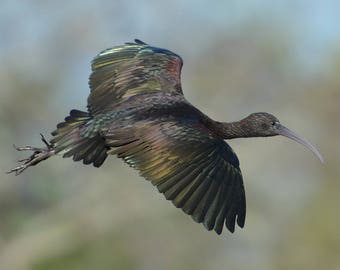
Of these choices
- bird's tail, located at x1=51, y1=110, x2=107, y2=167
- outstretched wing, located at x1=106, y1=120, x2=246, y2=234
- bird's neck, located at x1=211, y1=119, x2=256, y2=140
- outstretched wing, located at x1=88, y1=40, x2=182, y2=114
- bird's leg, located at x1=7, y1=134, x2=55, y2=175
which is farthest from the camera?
bird's neck, located at x1=211, y1=119, x2=256, y2=140

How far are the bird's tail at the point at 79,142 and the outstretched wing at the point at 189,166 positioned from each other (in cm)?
28

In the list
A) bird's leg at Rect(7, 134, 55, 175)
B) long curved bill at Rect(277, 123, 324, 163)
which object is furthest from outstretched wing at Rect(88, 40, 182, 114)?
long curved bill at Rect(277, 123, 324, 163)

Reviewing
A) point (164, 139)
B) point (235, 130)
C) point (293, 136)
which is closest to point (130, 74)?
point (235, 130)

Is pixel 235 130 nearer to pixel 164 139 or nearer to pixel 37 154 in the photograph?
pixel 164 139

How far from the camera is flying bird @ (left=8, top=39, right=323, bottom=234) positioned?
481 inches

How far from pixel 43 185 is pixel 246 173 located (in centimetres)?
708

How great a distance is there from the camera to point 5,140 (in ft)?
116

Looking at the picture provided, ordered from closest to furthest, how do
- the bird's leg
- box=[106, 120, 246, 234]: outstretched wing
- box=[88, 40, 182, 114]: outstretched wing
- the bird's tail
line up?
box=[106, 120, 246, 234]: outstretched wing < the bird's tail < box=[88, 40, 182, 114]: outstretched wing < the bird's leg

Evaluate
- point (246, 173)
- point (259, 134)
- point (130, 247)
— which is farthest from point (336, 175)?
point (259, 134)

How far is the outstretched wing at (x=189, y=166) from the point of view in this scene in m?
12.2

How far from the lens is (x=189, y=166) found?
12.4 m

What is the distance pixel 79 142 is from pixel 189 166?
111cm

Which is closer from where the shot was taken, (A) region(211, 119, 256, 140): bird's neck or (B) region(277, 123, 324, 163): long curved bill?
(B) region(277, 123, 324, 163): long curved bill

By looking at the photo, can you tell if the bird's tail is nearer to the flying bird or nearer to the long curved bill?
the flying bird
